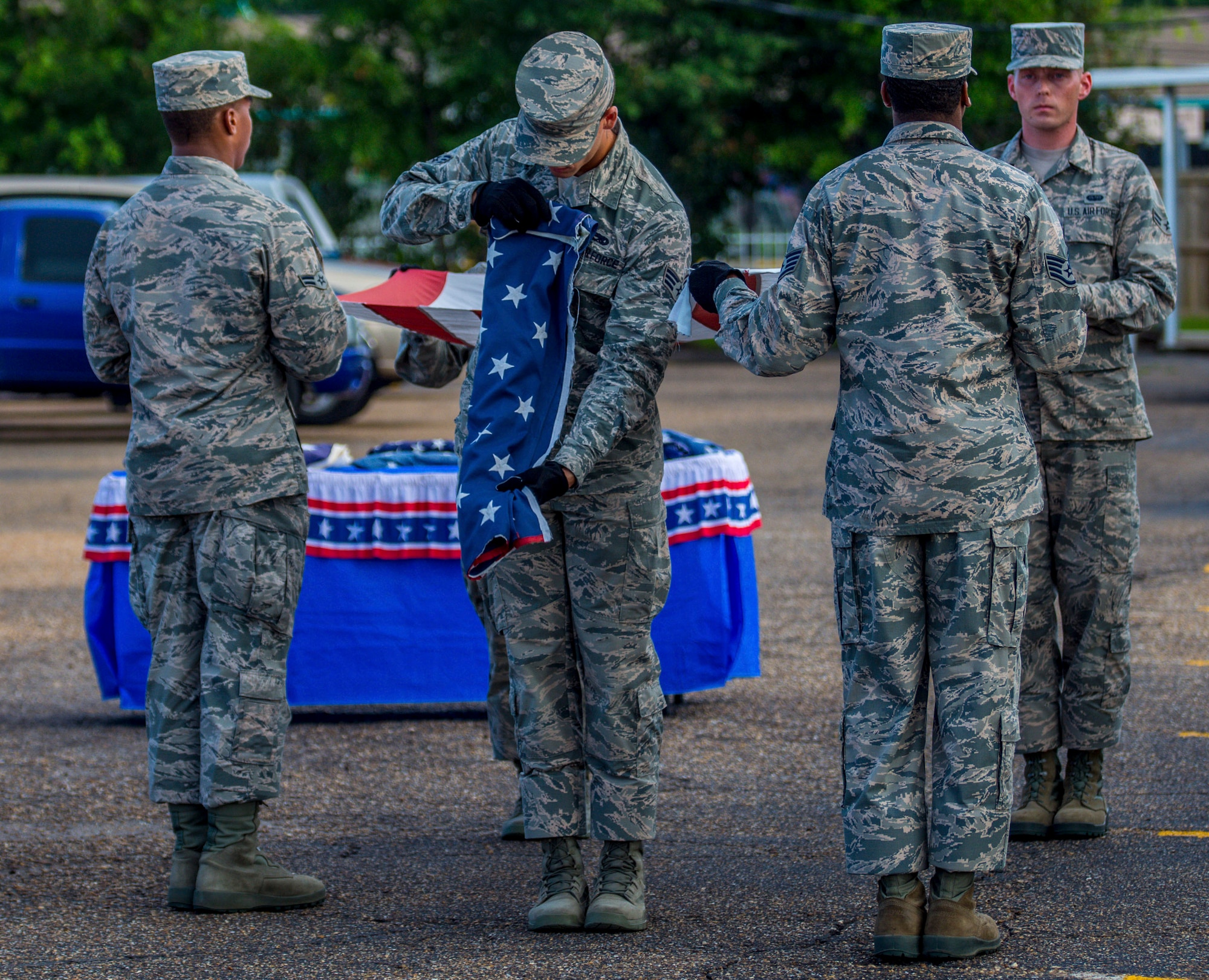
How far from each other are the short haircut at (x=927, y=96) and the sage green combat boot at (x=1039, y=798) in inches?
78.1

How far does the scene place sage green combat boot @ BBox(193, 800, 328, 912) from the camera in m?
4.18

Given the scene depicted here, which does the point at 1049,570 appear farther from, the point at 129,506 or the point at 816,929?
the point at 129,506

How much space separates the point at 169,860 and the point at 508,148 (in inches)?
85.7

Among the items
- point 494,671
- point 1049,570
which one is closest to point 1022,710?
point 1049,570

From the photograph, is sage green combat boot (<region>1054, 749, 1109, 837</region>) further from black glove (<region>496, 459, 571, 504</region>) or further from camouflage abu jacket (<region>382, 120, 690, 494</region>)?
black glove (<region>496, 459, 571, 504</region>)

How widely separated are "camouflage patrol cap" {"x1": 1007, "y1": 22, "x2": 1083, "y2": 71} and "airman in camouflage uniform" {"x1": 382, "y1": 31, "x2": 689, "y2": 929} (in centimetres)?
134

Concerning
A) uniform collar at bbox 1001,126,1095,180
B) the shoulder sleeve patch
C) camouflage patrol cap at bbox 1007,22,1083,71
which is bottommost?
the shoulder sleeve patch

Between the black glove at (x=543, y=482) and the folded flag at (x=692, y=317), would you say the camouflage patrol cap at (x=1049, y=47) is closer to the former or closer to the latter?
the folded flag at (x=692, y=317)

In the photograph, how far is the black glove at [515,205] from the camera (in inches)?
152

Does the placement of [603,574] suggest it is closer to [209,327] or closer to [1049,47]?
[209,327]

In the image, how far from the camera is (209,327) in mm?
4211

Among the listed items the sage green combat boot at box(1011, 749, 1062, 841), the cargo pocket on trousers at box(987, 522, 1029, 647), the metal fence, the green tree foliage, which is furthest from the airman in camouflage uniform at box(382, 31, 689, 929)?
the metal fence

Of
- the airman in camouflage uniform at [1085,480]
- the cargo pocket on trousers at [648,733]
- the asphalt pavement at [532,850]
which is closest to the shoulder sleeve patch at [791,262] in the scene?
the cargo pocket on trousers at [648,733]

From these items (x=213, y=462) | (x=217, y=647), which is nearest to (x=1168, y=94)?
(x=213, y=462)
